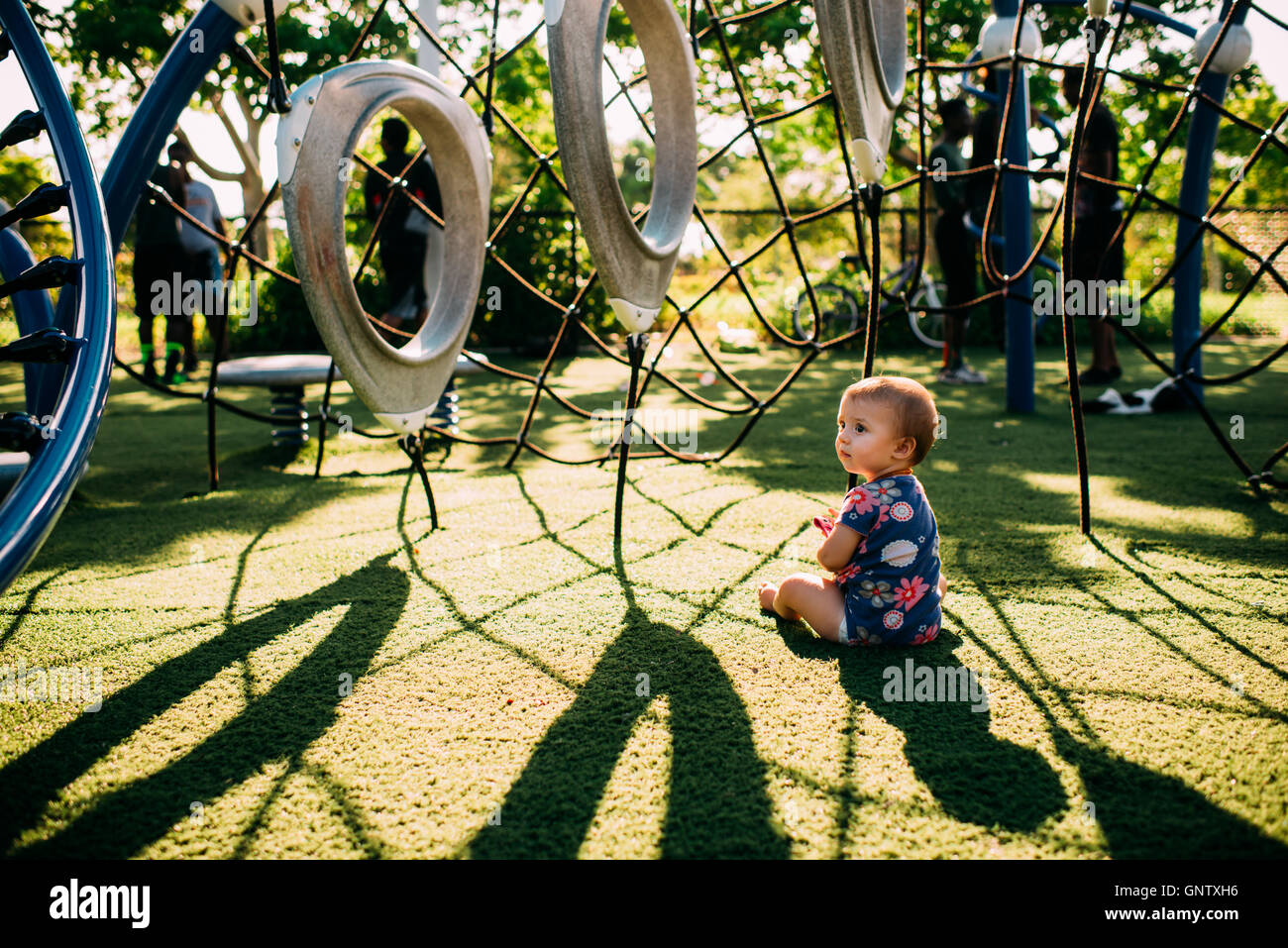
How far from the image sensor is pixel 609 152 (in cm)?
206

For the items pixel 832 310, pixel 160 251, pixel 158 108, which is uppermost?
pixel 160 251

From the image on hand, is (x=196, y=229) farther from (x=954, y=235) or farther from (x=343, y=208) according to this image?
(x=954, y=235)

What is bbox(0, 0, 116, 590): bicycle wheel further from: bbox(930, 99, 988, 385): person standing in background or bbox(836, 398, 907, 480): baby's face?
bbox(930, 99, 988, 385): person standing in background

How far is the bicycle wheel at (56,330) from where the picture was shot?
138 cm

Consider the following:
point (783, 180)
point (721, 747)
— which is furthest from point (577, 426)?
point (783, 180)

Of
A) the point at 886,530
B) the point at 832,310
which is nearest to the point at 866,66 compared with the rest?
the point at 886,530

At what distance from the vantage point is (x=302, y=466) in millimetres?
3924

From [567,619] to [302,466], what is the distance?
2345 millimetres

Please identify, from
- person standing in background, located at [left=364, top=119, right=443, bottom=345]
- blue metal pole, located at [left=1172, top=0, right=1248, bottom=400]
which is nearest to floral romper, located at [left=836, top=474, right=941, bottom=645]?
blue metal pole, located at [left=1172, top=0, right=1248, bottom=400]

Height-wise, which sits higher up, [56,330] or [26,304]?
[26,304]

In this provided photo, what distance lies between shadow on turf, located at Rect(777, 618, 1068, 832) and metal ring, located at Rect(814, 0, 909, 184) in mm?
1327

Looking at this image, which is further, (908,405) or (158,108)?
(158,108)

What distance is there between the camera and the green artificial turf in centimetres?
126

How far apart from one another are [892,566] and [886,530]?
77 millimetres
